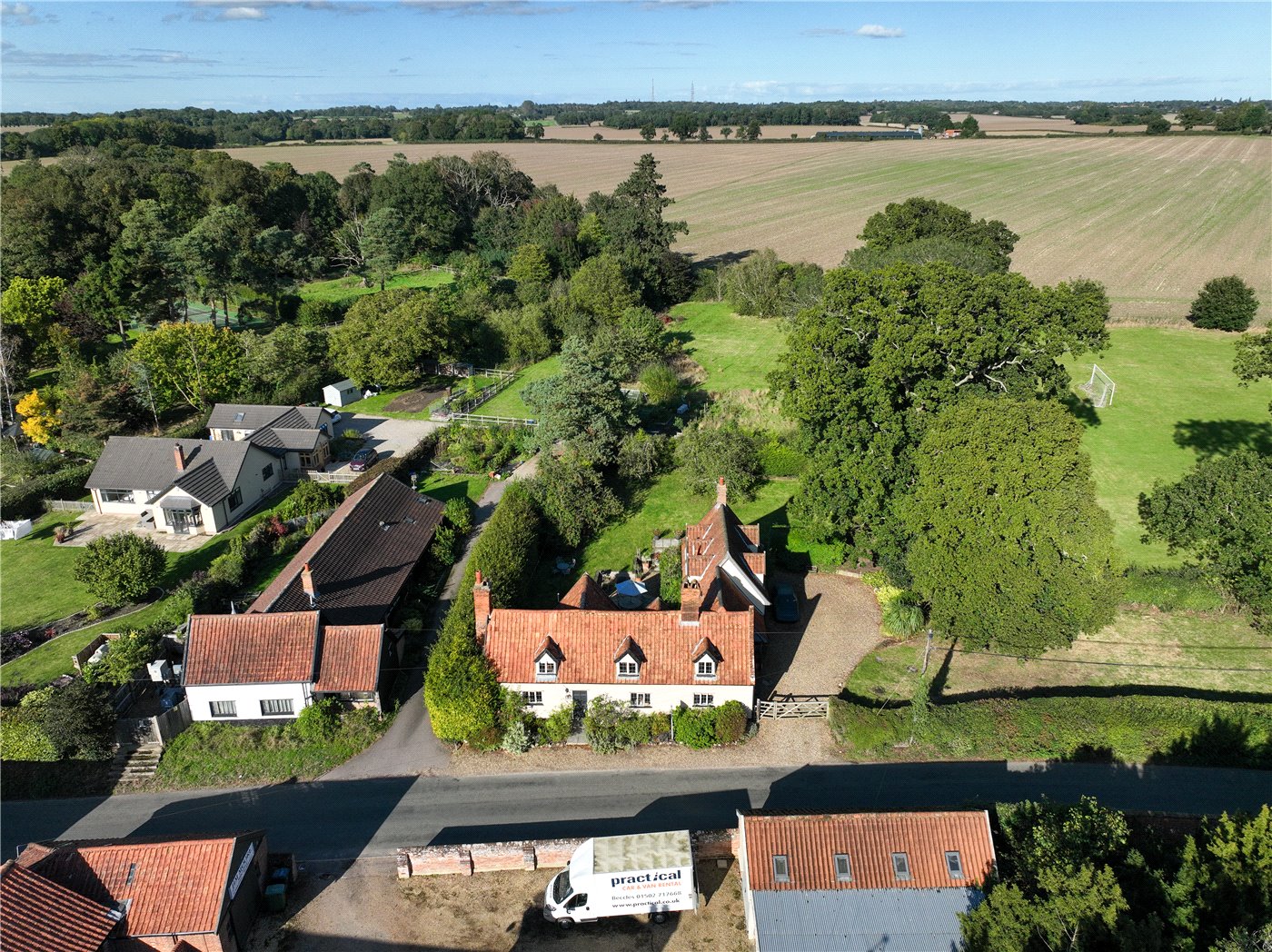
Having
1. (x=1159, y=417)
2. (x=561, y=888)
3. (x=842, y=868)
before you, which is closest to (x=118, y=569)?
(x=561, y=888)

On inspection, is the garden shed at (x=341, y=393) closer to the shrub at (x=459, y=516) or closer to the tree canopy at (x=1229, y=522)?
the shrub at (x=459, y=516)

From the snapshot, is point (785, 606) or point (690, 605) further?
point (785, 606)

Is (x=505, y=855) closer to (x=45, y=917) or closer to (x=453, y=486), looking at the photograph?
(x=45, y=917)

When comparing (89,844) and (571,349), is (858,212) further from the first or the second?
(89,844)

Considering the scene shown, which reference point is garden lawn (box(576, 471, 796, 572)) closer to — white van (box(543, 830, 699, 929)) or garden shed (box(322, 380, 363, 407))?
white van (box(543, 830, 699, 929))

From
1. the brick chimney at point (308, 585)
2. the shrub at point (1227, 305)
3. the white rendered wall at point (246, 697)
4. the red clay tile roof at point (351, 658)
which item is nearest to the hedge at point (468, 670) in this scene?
the red clay tile roof at point (351, 658)
